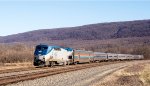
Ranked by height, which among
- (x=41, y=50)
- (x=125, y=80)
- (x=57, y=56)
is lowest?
(x=125, y=80)

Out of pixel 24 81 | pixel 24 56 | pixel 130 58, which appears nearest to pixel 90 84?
pixel 24 81

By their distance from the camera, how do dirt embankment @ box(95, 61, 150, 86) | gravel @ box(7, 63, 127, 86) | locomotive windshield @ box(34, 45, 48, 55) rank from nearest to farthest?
gravel @ box(7, 63, 127, 86), dirt embankment @ box(95, 61, 150, 86), locomotive windshield @ box(34, 45, 48, 55)

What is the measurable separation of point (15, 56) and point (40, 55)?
18.7 metres

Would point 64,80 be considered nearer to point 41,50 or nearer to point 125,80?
point 125,80

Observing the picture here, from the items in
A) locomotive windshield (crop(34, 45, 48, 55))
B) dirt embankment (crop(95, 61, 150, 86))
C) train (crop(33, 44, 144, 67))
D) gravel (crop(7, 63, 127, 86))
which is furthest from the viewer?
locomotive windshield (crop(34, 45, 48, 55))

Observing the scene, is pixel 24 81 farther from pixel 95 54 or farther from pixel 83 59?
pixel 95 54

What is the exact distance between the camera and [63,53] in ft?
154

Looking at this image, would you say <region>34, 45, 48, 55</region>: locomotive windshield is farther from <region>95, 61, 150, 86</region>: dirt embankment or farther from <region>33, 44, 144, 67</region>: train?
<region>95, 61, 150, 86</region>: dirt embankment

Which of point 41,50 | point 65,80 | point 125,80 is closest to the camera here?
point 65,80

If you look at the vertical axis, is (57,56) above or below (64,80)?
above

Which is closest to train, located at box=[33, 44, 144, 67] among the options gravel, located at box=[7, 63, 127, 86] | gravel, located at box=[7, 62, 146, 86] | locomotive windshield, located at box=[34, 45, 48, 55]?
locomotive windshield, located at box=[34, 45, 48, 55]

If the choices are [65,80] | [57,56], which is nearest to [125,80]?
[65,80]

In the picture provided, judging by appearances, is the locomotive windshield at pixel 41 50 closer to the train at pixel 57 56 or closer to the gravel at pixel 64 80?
the train at pixel 57 56

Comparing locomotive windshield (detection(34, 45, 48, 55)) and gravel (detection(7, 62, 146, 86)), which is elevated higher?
locomotive windshield (detection(34, 45, 48, 55))
